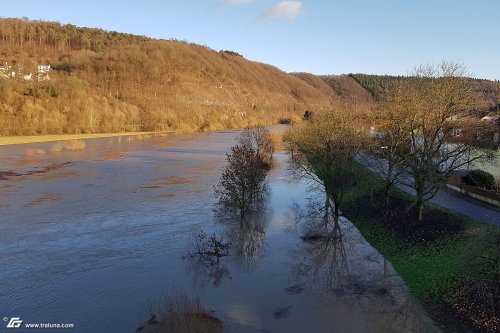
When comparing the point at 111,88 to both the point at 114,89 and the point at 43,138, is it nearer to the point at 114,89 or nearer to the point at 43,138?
the point at 114,89

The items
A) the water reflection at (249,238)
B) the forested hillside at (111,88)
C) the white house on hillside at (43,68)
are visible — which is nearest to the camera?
the water reflection at (249,238)

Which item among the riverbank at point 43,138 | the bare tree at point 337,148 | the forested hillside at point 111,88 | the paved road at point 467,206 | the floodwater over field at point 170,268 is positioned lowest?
the floodwater over field at point 170,268

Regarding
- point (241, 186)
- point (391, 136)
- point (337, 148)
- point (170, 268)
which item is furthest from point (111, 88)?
point (170, 268)

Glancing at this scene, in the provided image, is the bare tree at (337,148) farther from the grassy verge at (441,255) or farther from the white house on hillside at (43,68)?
the white house on hillside at (43,68)

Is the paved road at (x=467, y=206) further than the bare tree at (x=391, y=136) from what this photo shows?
No

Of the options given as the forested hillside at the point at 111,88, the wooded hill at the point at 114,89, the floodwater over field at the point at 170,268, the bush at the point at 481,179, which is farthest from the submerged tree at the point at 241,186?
the forested hillside at the point at 111,88

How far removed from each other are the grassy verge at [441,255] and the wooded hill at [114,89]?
52.2ft

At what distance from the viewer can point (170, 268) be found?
53.6 feet

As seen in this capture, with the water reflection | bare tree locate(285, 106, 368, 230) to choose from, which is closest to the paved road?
bare tree locate(285, 106, 368, 230)

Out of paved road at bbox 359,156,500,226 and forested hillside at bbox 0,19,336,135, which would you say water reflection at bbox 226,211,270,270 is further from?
forested hillside at bbox 0,19,336,135

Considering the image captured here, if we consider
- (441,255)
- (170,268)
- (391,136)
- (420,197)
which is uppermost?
(391,136)

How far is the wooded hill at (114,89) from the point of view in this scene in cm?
7724

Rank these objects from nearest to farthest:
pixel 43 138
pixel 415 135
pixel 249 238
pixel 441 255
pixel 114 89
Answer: pixel 441 255, pixel 249 238, pixel 415 135, pixel 43 138, pixel 114 89

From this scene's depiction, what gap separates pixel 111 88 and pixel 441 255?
117 metres
